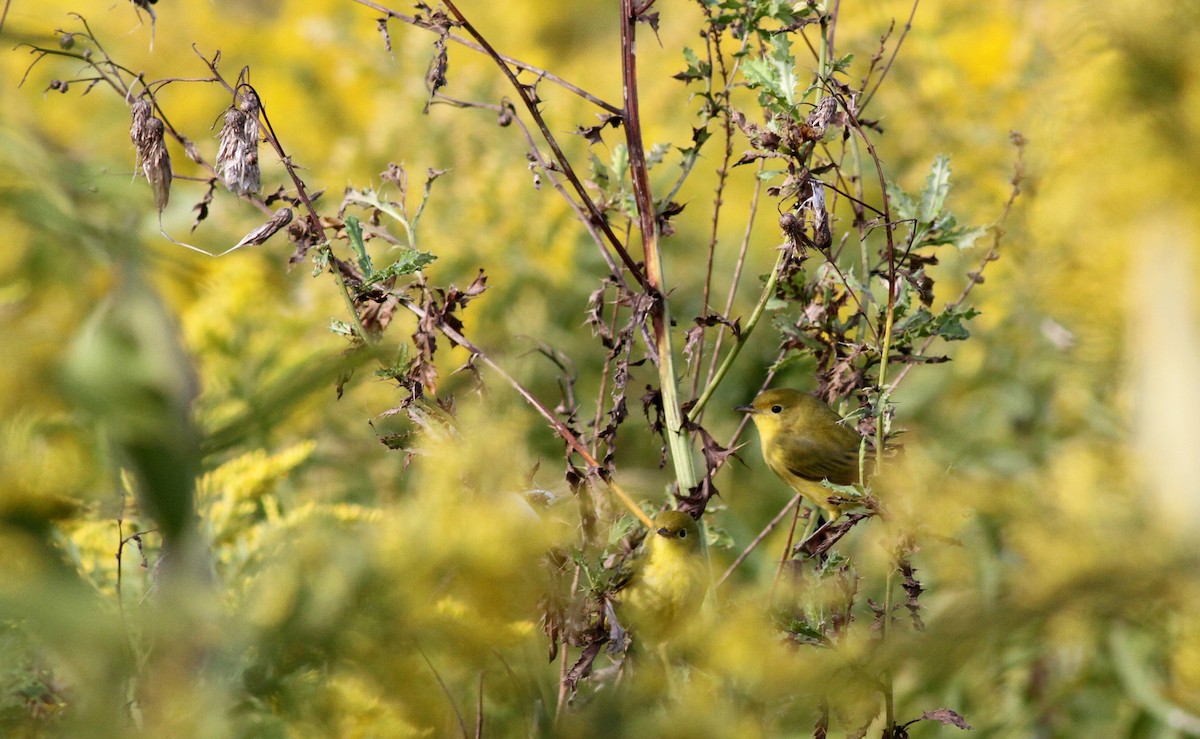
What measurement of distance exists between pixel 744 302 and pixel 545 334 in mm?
575

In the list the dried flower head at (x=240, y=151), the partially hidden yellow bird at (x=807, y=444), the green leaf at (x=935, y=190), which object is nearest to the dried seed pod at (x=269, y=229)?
the dried flower head at (x=240, y=151)

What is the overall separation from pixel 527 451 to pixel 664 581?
265 mm

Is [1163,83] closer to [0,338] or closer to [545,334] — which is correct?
[0,338]

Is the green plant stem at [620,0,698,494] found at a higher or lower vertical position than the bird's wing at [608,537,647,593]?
higher

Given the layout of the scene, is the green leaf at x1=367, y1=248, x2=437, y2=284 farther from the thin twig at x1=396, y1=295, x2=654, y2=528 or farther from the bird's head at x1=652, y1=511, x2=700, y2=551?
the bird's head at x1=652, y1=511, x2=700, y2=551

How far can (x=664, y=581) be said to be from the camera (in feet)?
3.02

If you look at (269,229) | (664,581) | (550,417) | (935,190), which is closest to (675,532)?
(664,581)

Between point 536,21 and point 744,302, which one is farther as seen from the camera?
point 536,21

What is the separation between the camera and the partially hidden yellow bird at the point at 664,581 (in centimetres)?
86

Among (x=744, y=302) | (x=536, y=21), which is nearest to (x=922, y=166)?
(x=744, y=302)

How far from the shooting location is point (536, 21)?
3676 millimetres

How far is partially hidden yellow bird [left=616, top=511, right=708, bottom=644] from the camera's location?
0.86 metres

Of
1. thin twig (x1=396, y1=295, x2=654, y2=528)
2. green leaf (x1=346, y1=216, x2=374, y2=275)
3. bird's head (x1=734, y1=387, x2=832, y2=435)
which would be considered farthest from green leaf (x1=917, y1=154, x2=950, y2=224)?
bird's head (x1=734, y1=387, x2=832, y2=435)

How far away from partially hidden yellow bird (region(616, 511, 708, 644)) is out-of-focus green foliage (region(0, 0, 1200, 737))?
0.05 m
